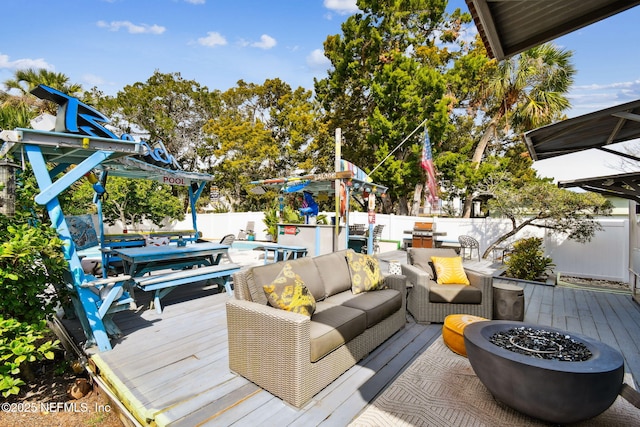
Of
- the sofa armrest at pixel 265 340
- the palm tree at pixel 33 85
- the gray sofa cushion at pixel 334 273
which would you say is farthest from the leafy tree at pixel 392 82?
the sofa armrest at pixel 265 340

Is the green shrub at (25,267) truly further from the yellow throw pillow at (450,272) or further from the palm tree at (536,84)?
the palm tree at (536,84)

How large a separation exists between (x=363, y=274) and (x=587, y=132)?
9.73ft

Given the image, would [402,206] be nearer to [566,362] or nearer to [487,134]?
[487,134]

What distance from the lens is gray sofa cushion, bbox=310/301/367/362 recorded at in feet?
7.68

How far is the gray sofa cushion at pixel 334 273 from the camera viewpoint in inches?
139

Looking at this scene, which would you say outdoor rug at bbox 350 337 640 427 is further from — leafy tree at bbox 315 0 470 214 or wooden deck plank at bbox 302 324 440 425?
leafy tree at bbox 315 0 470 214

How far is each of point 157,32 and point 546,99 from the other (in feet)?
47.6

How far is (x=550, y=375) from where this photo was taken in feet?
6.12

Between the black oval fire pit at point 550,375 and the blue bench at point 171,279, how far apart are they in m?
3.30

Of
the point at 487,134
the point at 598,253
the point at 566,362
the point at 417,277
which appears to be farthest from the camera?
the point at 487,134

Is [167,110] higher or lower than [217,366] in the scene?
higher

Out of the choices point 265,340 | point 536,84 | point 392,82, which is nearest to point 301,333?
point 265,340

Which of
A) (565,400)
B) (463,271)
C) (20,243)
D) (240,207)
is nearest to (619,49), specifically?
(463,271)

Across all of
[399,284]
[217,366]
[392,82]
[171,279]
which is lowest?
[217,366]
